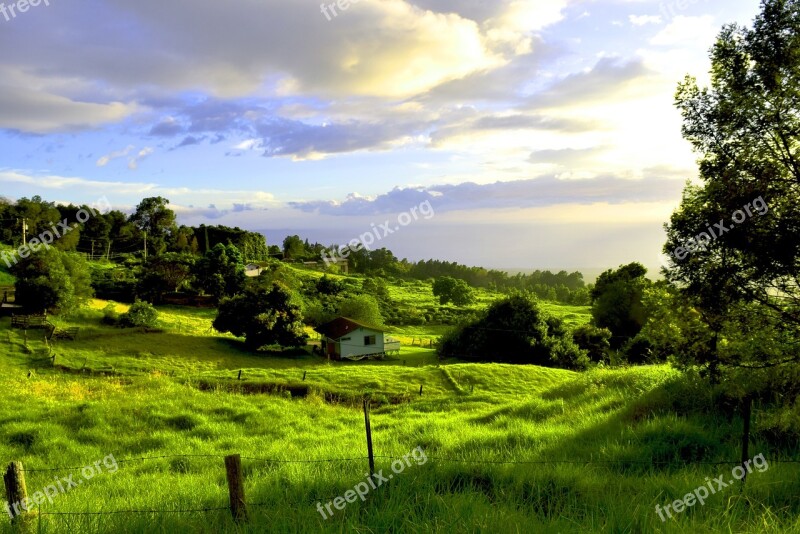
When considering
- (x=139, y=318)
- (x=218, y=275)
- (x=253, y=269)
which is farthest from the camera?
(x=253, y=269)

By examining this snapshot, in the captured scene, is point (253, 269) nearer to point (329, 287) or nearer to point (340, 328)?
point (329, 287)

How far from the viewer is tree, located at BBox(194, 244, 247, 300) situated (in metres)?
68.7

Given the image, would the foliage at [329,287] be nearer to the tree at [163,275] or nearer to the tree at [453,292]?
the tree at [453,292]

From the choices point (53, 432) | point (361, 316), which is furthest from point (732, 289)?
point (361, 316)

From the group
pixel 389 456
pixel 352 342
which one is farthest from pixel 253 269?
pixel 389 456

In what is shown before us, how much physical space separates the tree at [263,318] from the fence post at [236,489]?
42.2m

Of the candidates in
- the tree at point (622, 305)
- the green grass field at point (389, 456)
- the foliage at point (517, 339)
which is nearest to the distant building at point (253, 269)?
the foliage at point (517, 339)

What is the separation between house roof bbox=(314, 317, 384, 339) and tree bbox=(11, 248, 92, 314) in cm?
2524

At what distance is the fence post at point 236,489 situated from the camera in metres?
5.81

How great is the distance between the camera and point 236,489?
5.87 metres

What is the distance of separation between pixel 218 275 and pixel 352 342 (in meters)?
27.4

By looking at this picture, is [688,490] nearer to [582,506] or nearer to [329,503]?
[582,506]

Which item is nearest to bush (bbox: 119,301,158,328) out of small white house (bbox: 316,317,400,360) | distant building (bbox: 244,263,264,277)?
small white house (bbox: 316,317,400,360)

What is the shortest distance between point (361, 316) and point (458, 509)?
60004mm
